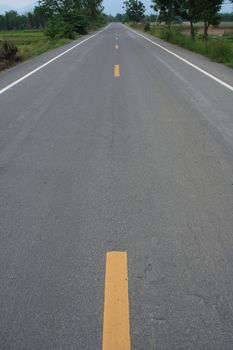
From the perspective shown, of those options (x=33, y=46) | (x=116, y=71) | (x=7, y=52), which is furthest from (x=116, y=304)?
(x=33, y=46)

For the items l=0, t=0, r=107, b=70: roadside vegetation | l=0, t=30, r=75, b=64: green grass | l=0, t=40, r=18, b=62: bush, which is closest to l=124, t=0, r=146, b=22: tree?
l=0, t=0, r=107, b=70: roadside vegetation

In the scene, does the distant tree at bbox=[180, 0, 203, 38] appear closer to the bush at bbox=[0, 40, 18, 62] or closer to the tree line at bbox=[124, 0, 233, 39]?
the tree line at bbox=[124, 0, 233, 39]

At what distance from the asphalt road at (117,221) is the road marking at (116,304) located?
49 millimetres

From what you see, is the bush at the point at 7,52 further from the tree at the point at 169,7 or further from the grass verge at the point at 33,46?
the tree at the point at 169,7

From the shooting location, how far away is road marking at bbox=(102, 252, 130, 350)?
274 cm

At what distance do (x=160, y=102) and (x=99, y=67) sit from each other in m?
7.07

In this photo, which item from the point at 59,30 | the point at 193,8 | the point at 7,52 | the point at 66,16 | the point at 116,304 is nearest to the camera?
the point at 116,304

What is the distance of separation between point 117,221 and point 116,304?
4.06ft

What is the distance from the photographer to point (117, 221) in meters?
4.22

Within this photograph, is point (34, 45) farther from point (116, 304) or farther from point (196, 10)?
point (116, 304)

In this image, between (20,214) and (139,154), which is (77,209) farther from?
→ (139,154)

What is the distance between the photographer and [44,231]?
4.08m

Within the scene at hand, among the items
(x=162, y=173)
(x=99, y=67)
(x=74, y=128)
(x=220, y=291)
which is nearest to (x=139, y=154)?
(x=162, y=173)

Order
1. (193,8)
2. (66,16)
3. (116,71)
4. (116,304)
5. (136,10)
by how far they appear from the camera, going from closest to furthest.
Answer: (116,304)
(116,71)
(193,8)
(66,16)
(136,10)
